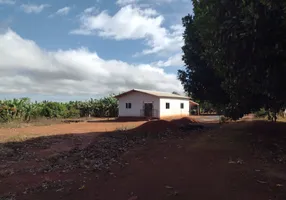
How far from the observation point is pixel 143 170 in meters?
8.37

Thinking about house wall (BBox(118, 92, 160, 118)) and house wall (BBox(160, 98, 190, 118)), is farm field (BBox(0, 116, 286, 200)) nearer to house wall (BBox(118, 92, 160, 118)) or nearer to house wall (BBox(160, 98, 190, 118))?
house wall (BBox(118, 92, 160, 118))

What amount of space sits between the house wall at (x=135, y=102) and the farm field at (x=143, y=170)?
19.1m

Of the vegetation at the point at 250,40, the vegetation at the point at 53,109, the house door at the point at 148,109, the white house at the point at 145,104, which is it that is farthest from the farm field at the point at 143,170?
the house door at the point at 148,109

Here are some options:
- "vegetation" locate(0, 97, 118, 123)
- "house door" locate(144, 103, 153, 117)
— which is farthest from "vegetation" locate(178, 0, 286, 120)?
"house door" locate(144, 103, 153, 117)

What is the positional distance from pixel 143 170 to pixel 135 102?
25.5m

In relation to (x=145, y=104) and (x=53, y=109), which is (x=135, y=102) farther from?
(x=53, y=109)

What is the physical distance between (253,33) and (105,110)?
120 ft

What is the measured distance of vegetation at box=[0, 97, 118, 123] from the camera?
26906mm

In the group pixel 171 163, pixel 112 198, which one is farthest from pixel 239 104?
pixel 112 198

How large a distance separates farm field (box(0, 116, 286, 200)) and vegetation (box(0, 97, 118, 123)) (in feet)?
48.7

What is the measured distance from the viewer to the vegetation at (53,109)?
26.9m

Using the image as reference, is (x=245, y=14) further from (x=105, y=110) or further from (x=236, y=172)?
(x=105, y=110)

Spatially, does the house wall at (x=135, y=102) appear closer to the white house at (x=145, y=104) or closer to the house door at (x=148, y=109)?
the white house at (x=145, y=104)

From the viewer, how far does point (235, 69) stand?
6887 millimetres
